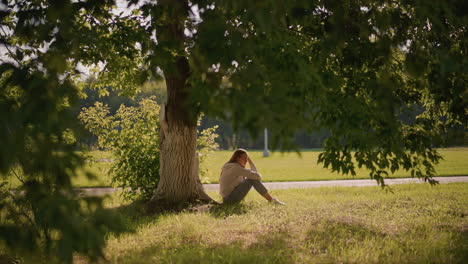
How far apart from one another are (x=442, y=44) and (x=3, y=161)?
483cm

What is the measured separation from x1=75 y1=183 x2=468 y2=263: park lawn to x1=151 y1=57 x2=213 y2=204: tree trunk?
0.80 meters

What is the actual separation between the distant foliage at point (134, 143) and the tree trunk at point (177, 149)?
88 centimetres

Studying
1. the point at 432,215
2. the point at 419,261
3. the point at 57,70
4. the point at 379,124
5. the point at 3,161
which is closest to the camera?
the point at 3,161

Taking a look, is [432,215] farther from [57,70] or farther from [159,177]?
[57,70]

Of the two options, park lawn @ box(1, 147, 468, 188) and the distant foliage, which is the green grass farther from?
the distant foliage

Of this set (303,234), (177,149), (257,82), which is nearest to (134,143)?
(177,149)

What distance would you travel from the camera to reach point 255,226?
6027 millimetres

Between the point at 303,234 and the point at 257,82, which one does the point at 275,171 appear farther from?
the point at 257,82

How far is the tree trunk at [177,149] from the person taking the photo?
809 cm

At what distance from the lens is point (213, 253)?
15.0ft

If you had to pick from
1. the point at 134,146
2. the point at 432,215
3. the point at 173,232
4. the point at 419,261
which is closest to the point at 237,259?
the point at 173,232

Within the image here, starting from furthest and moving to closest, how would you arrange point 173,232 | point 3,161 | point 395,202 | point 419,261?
point 395,202 → point 173,232 → point 419,261 → point 3,161

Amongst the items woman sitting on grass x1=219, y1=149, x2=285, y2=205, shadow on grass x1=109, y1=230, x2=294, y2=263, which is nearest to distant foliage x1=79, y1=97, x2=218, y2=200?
woman sitting on grass x1=219, y1=149, x2=285, y2=205

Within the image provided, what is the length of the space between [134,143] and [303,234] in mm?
5239
